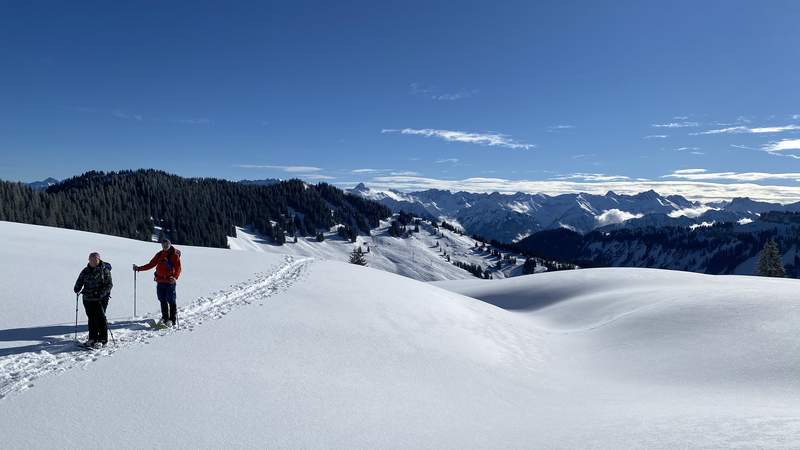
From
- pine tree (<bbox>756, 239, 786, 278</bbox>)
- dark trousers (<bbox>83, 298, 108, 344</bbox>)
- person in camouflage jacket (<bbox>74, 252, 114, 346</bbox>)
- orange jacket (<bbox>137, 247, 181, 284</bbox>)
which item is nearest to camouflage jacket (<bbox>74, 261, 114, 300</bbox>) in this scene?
person in camouflage jacket (<bbox>74, 252, 114, 346</bbox>)

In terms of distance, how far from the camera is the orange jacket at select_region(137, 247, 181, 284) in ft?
45.1

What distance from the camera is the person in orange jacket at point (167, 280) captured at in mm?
13406

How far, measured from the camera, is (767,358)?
13625mm

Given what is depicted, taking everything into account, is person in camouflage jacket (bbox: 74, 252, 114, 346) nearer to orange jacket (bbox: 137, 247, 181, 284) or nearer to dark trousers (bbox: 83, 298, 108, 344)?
dark trousers (bbox: 83, 298, 108, 344)

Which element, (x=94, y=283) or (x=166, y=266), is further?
(x=166, y=266)

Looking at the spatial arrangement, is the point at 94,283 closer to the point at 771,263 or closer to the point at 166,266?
the point at 166,266

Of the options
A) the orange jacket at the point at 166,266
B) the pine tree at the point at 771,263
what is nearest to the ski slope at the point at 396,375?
the orange jacket at the point at 166,266

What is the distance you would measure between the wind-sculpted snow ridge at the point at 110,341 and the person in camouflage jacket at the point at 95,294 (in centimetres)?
41

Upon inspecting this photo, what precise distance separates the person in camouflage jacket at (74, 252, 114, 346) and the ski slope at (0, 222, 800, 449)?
0.72 m

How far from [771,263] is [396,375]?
7891 centimetres

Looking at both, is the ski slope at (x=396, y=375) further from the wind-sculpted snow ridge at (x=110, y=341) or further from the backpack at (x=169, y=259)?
the backpack at (x=169, y=259)

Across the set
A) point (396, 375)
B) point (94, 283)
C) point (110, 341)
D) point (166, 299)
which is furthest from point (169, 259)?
point (396, 375)

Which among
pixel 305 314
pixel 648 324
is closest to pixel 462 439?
pixel 305 314

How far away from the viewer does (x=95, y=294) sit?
11484 mm
